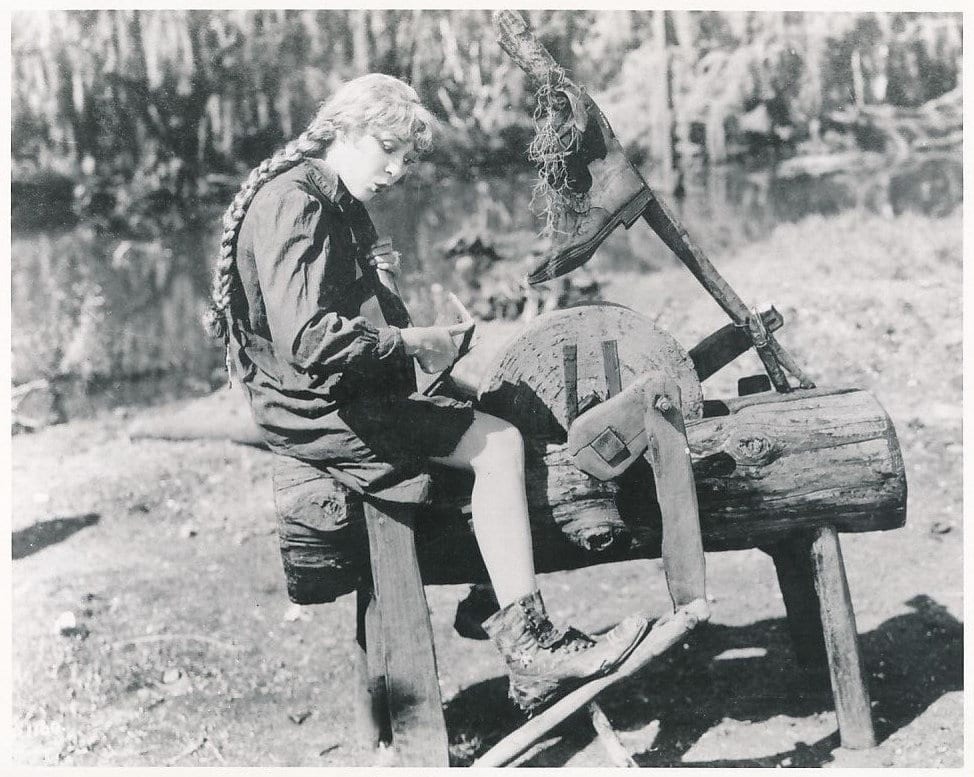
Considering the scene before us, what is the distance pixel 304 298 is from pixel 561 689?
1.23m

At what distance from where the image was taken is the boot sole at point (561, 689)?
8.96ft

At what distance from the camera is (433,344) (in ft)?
8.79

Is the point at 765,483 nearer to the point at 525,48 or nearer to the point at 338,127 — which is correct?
the point at 525,48

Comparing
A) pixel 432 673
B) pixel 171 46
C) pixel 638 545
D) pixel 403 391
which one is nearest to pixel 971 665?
pixel 638 545

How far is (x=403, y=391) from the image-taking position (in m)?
2.74

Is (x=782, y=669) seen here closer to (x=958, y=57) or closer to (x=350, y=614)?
(x=350, y=614)

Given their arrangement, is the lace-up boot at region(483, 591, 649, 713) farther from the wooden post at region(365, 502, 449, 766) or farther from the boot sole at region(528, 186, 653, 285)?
the boot sole at region(528, 186, 653, 285)

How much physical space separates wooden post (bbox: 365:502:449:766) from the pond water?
3635 millimetres


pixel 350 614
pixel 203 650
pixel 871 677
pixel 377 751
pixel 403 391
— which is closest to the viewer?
pixel 403 391

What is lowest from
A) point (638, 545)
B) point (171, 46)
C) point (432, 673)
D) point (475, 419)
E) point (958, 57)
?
point (432, 673)

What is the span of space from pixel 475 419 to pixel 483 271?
478 centimetres

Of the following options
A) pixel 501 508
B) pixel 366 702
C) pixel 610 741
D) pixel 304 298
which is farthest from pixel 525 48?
pixel 366 702

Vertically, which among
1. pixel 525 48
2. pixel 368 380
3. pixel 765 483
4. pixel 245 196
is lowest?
pixel 765 483

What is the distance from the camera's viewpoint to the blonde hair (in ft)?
8.86
